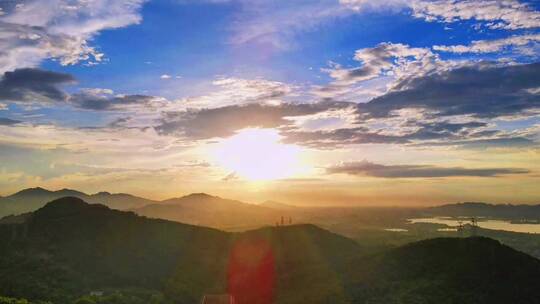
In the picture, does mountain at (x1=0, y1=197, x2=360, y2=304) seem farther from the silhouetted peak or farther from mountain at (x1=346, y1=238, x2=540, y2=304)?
mountain at (x1=346, y1=238, x2=540, y2=304)

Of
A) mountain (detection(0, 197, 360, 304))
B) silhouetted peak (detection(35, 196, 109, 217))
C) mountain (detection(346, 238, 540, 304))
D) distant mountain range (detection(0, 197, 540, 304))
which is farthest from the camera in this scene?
silhouetted peak (detection(35, 196, 109, 217))

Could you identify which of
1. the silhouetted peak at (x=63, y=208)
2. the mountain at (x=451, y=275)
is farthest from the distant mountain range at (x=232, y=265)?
the silhouetted peak at (x=63, y=208)

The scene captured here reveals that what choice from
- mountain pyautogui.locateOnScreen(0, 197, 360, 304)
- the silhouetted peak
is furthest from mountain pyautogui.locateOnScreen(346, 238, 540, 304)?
the silhouetted peak

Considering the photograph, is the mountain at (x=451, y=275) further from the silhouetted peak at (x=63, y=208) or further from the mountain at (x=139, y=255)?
the silhouetted peak at (x=63, y=208)

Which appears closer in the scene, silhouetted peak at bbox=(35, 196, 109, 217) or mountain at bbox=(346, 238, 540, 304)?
mountain at bbox=(346, 238, 540, 304)

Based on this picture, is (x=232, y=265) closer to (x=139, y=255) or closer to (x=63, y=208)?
(x=139, y=255)

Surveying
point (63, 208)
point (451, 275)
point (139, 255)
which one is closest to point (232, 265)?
point (139, 255)

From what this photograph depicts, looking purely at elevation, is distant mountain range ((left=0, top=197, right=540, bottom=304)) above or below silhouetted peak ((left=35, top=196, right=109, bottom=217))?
below

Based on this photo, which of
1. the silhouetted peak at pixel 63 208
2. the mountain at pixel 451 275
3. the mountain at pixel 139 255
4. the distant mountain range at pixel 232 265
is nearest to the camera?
the mountain at pixel 451 275

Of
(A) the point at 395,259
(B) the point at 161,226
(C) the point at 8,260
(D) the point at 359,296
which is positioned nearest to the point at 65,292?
(C) the point at 8,260
